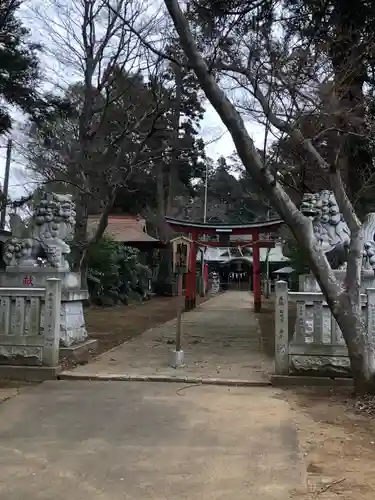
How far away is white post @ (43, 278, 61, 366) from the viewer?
24.3 ft

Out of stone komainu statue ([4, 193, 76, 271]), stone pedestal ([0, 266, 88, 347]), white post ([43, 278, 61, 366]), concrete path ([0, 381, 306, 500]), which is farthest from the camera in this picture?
stone komainu statue ([4, 193, 76, 271])

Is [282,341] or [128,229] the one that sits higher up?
[128,229]

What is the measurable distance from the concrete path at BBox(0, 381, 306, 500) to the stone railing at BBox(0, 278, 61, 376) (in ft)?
2.58

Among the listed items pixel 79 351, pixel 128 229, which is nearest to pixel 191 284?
pixel 128 229

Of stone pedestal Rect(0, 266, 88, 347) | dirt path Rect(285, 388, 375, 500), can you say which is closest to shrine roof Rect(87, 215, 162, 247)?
stone pedestal Rect(0, 266, 88, 347)

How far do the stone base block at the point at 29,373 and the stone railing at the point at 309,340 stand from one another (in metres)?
2.99

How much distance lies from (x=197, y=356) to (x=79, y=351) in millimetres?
2060

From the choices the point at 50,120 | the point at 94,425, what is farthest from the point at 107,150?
the point at 94,425

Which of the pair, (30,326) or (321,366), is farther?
(30,326)

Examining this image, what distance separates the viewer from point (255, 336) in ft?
41.8

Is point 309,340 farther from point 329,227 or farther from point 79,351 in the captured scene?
point 79,351

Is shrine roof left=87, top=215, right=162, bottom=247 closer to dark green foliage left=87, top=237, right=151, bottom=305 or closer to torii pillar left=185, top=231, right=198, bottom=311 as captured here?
dark green foliage left=87, top=237, right=151, bottom=305

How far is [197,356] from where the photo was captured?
955 cm

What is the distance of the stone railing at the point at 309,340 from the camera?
700 centimetres
